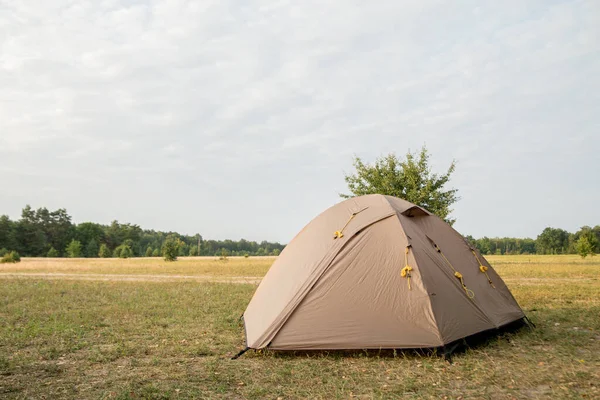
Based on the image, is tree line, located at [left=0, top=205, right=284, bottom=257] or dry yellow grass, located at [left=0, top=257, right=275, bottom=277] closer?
dry yellow grass, located at [left=0, top=257, right=275, bottom=277]

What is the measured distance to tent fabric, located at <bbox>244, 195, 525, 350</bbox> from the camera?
22.1ft

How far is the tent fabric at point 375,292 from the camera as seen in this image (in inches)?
265

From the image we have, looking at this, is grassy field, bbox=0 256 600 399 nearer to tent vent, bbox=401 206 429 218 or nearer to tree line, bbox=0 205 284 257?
tent vent, bbox=401 206 429 218

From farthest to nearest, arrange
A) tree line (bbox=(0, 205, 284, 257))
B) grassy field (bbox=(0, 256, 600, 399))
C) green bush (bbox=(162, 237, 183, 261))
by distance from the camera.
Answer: tree line (bbox=(0, 205, 284, 257)) < green bush (bbox=(162, 237, 183, 261)) < grassy field (bbox=(0, 256, 600, 399))

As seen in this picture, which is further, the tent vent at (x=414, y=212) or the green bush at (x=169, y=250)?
the green bush at (x=169, y=250)

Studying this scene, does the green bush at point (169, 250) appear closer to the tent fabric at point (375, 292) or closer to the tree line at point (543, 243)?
the tent fabric at point (375, 292)

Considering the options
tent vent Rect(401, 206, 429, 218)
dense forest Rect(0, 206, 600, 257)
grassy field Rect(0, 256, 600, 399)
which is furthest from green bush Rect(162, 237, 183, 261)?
tent vent Rect(401, 206, 429, 218)

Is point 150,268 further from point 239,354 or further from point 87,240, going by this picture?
point 87,240

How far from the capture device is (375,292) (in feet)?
23.1

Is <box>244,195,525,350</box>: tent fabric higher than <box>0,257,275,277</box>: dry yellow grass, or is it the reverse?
<box>244,195,525,350</box>: tent fabric

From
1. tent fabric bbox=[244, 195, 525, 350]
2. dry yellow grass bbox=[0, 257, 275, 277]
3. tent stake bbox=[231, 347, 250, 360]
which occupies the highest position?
tent fabric bbox=[244, 195, 525, 350]

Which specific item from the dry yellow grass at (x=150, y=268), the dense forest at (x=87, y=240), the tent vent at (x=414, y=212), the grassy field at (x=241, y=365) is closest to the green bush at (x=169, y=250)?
the dry yellow grass at (x=150, y=268)

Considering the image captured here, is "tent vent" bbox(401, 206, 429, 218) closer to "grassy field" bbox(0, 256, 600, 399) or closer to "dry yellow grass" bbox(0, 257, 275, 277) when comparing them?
"grassy field" bbox(0, 256, 600, 399)

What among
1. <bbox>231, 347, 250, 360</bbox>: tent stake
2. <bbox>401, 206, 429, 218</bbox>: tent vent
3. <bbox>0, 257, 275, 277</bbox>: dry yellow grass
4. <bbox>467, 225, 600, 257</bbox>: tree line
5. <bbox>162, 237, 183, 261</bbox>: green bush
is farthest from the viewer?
<bbox>467, 225, 600, 257</bbox>: tree line
